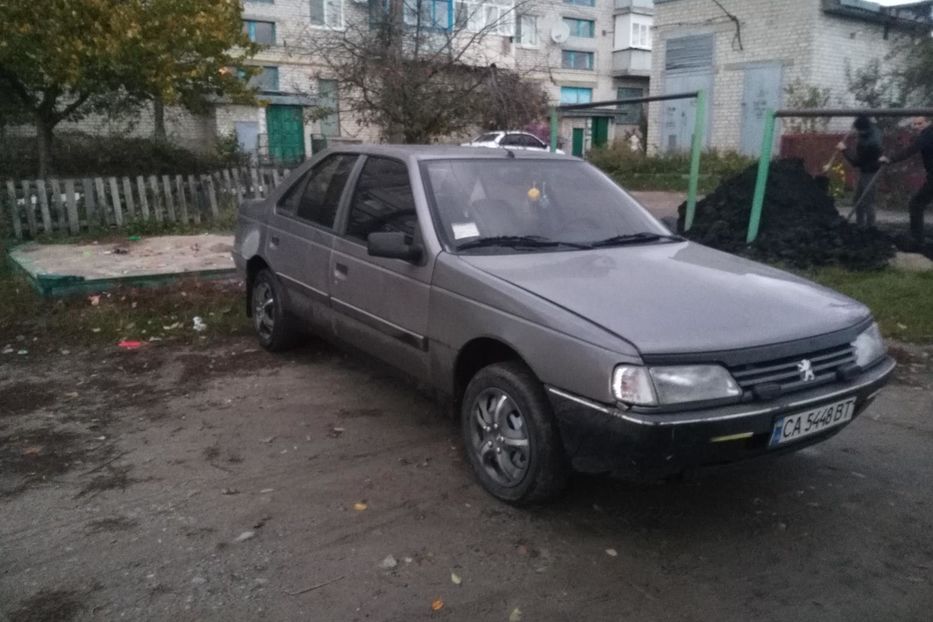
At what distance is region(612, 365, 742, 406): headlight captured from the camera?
2982 mm

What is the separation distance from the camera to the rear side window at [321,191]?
5.09 meters

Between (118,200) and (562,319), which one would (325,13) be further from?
(562,319)

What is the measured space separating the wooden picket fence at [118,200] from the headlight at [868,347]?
791 centimetres

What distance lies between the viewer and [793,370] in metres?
3.22

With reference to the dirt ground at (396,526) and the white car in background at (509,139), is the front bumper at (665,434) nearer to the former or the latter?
the dirt ground at (396,526)

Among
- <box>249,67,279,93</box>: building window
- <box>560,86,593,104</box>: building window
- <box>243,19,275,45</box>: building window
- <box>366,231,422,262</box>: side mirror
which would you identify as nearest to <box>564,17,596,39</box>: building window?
<box>560,86,593,104</box>: building window

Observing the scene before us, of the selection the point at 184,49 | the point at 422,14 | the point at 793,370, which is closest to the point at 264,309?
the point at 793,370

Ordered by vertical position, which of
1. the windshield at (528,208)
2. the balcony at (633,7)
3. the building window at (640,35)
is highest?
the balcony at (633,7)

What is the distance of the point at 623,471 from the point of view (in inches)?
122

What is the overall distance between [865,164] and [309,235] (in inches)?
263

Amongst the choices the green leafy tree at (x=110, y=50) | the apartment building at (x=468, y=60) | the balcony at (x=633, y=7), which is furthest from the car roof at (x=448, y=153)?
the balcony at (x=633, y=7)

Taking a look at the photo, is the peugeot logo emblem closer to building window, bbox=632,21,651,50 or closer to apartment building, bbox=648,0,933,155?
apartment building, bbox=648,0,933,155

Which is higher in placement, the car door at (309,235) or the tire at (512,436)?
the car door at (309,235)

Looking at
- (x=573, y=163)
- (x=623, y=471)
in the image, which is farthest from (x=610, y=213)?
(x=623, y=471)
